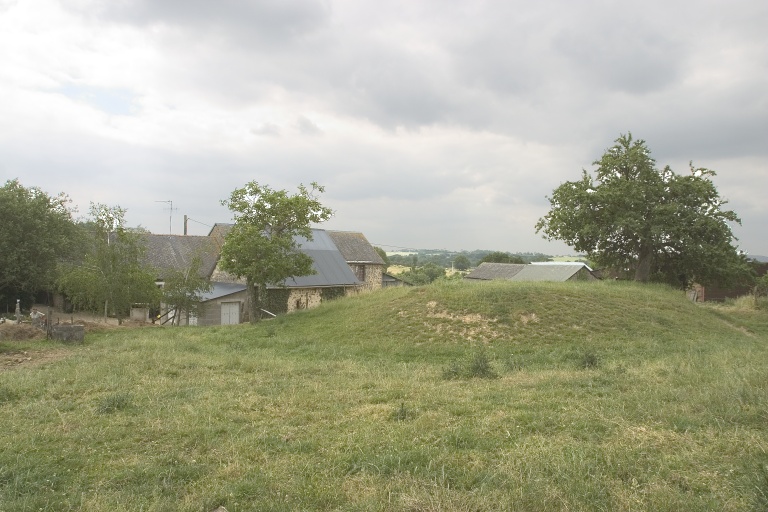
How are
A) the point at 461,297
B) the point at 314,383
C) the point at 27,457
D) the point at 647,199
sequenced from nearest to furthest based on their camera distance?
1. the point at 27,457
2. the point at 314,383
3. the point at 461,297
4. the point at 647,199

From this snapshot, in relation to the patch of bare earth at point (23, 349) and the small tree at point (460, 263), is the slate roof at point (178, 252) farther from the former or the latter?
the small tree at point (460, 263)

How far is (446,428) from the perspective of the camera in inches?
237

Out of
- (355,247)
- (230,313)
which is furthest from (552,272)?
(230,313)

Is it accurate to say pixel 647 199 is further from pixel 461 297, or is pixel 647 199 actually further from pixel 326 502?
pixel 326 502

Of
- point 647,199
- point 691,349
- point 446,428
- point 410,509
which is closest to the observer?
point 410,509

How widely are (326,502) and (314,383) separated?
5343mm

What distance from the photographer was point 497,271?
181 ft

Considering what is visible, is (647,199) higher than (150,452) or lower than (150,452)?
higher

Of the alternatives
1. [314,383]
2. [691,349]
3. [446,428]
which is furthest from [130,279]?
[691,349]

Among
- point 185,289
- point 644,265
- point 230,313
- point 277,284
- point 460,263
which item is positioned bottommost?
point 230,313

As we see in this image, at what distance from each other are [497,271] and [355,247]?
17.9 m

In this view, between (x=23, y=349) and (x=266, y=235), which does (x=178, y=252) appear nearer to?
(x=266, y=235)

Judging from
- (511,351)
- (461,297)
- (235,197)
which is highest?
(235,197)

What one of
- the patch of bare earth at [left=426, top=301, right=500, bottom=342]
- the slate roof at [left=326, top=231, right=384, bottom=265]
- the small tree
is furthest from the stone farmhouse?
the small tree
